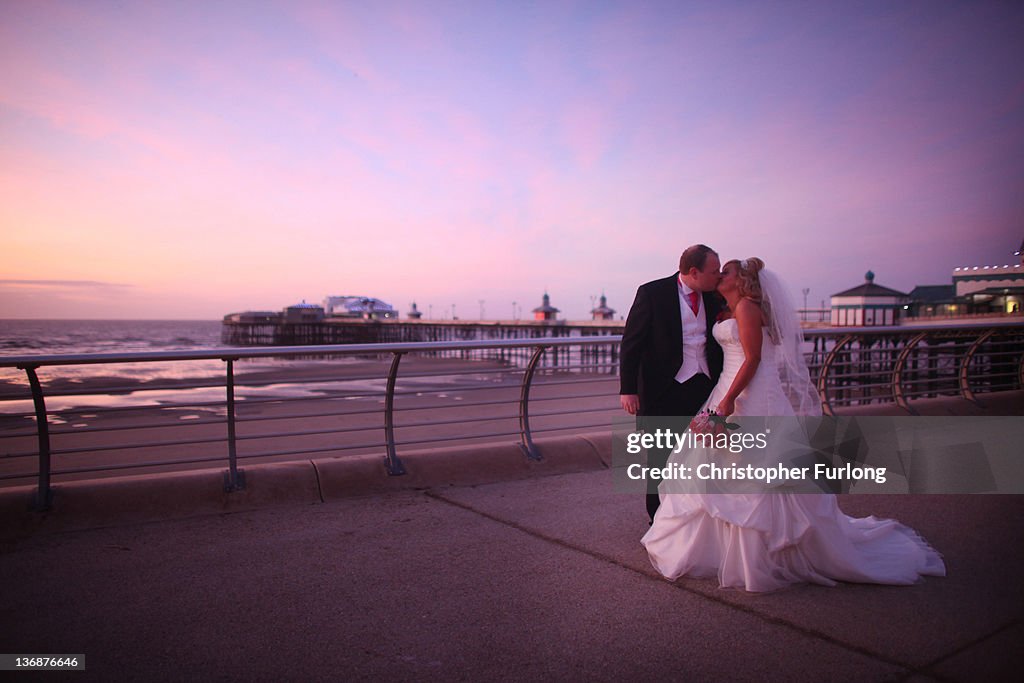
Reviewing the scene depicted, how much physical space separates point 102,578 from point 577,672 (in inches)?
87.0

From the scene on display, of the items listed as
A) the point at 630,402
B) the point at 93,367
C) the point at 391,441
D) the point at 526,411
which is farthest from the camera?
the point at 93,367

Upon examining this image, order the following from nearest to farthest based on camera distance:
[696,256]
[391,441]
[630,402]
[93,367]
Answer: [696,256] → [630,402] → [391,441] → [93,367]

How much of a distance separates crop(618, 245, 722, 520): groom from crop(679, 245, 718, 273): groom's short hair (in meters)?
0.20

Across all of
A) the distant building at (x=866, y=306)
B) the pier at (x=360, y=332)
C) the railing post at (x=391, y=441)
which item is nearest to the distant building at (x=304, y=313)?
the pier at (x=360, y=332)

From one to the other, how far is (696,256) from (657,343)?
0.52m

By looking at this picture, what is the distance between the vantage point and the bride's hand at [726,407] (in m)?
3.09

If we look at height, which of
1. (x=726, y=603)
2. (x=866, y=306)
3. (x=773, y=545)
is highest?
(x=866, y=306)

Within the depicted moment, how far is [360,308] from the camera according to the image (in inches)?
3974

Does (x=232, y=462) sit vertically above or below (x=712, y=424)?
below

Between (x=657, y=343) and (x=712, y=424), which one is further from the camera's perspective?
(x=657, y=343)

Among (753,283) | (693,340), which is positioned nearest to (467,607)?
(693,340)

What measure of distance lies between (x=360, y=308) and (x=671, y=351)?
101 m

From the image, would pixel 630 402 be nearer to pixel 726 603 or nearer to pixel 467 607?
pixel 726 603

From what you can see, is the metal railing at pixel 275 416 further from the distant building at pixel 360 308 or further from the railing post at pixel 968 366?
the distant building at pixel 360 308
